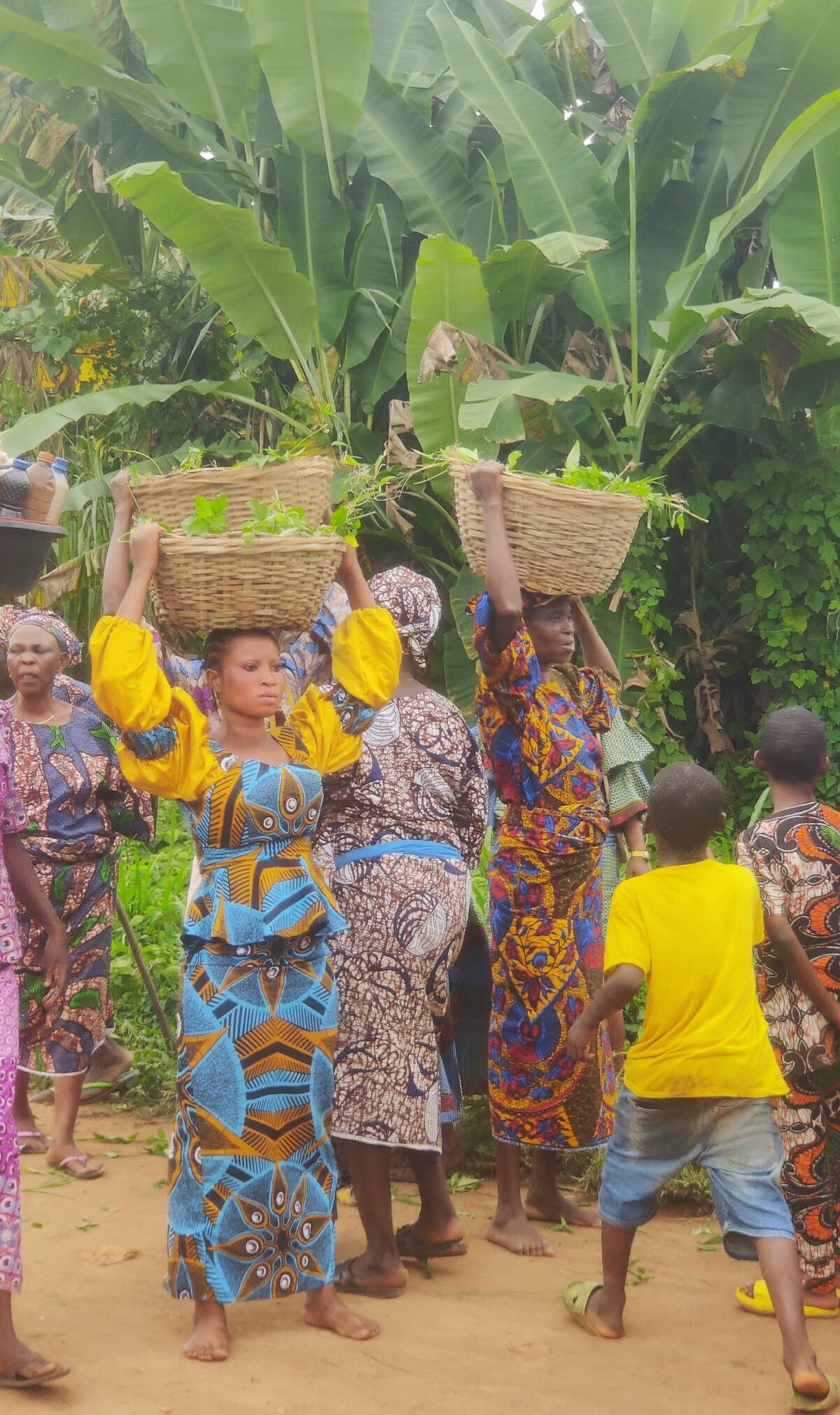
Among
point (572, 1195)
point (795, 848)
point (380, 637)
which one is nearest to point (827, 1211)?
point (795, 848)

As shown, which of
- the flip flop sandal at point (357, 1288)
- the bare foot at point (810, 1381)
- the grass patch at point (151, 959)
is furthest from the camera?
the grass patch at point (151, 959)

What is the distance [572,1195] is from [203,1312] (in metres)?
1.74

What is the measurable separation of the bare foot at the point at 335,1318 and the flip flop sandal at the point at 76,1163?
1574mm

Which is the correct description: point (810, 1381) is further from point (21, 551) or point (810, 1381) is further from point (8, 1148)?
point (21, 551)

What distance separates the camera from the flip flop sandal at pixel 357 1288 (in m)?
3.68

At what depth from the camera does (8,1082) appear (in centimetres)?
302

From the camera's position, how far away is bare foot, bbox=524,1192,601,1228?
430 centimetres

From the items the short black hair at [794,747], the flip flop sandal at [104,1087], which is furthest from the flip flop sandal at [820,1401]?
the flip flop sandal at [104,1087]

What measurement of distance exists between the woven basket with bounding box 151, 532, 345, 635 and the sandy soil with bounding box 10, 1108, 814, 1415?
1733 millimetres

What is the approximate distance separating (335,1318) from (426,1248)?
59cm

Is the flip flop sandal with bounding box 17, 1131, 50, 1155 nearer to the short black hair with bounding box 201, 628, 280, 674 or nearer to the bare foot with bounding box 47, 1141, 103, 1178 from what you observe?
the bare foot with bounding box 47, 1141, 103, 1178

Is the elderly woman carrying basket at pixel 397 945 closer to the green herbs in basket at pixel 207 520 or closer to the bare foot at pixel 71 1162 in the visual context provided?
the green herbs in basket at pixel 207 520

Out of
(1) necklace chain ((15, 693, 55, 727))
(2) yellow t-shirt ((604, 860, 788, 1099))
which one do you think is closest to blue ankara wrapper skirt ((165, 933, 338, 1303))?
(2) yellow t-shirt ((604, 860, 788, 1099))

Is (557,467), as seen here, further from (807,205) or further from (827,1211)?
(827,1211)
